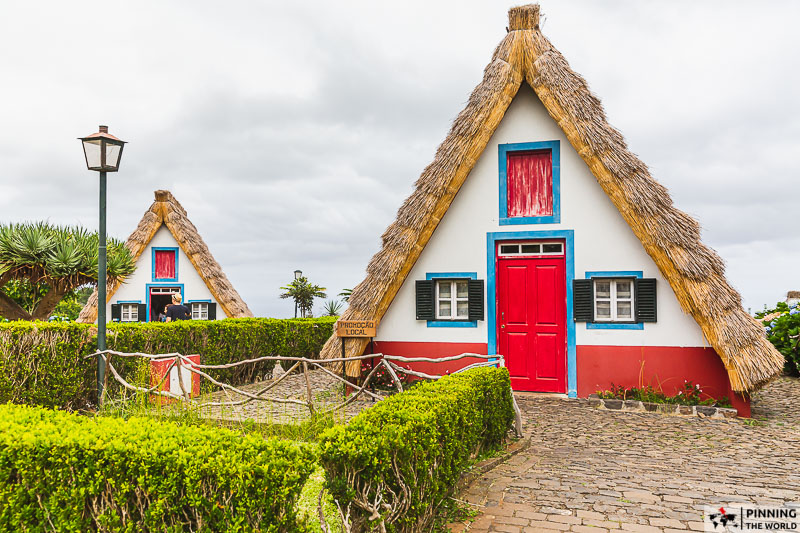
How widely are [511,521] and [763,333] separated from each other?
22.3 ft

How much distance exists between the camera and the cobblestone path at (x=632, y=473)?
4.56 meters

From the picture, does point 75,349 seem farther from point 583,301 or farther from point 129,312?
point 129,312

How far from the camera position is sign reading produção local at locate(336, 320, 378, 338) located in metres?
10.2

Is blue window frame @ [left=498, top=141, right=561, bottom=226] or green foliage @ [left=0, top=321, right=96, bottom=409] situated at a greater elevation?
blue window frame @ [left=498, top=141, right=561, bottom=226]

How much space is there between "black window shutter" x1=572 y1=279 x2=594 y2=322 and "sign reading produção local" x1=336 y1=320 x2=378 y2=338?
140 inches

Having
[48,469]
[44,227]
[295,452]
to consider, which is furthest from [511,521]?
[44,227]

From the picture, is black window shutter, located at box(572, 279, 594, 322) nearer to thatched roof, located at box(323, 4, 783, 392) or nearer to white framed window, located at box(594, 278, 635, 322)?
white framed window, located at box(594, 278, 635, 322)

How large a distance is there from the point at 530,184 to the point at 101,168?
281 inches

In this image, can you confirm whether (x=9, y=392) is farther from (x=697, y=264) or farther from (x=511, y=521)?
(x=697, y=264)

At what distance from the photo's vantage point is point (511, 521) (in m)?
4.48

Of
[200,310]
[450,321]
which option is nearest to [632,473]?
[450,321]

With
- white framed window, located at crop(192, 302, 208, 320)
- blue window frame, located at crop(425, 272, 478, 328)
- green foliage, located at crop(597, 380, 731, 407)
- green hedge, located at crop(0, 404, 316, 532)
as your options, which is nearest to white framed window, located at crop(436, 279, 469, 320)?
blue window frame, located at crop(425, 272, 478, 328)

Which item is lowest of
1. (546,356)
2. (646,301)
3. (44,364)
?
(546,356)

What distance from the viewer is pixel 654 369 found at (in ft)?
31.5
